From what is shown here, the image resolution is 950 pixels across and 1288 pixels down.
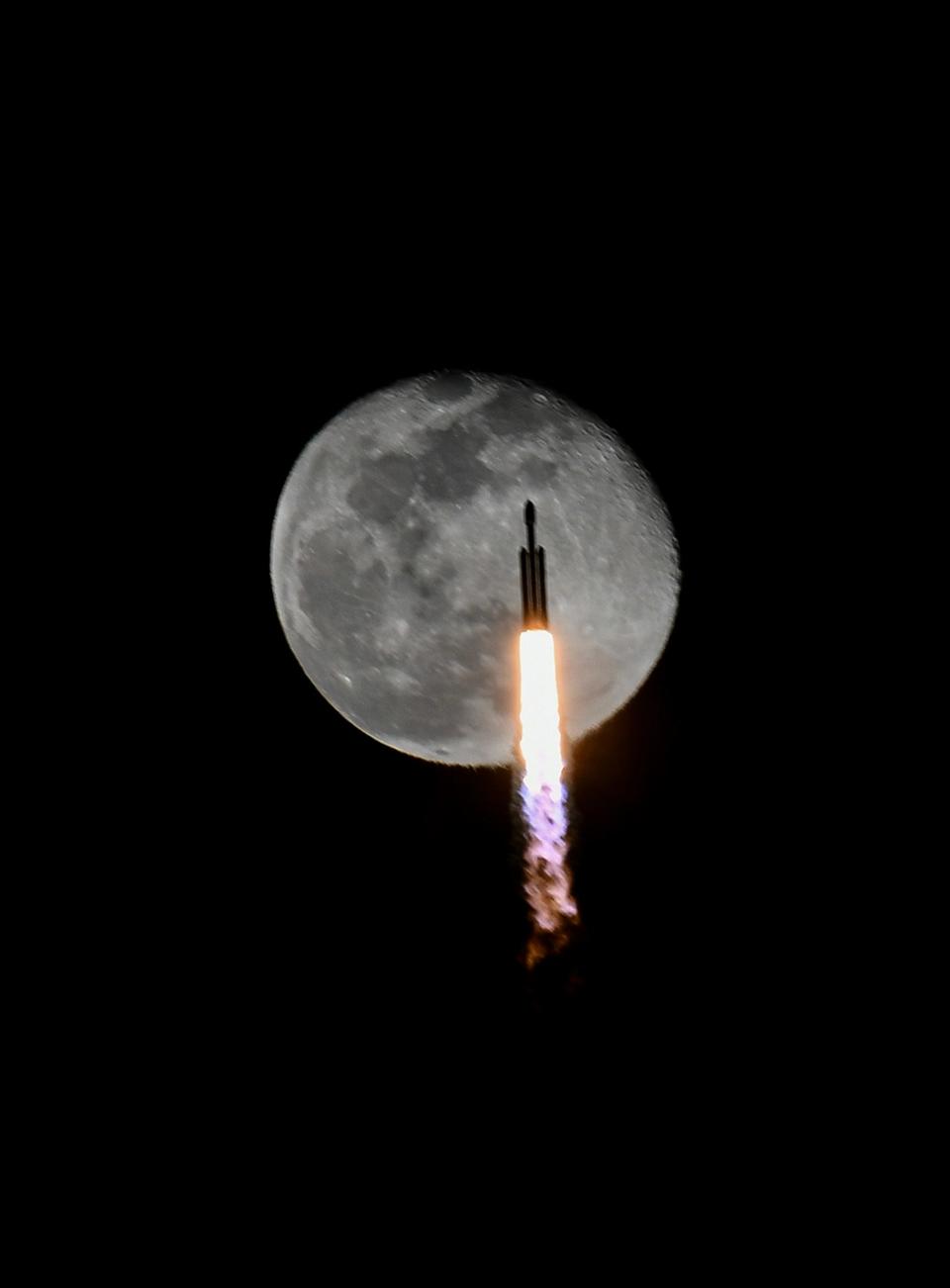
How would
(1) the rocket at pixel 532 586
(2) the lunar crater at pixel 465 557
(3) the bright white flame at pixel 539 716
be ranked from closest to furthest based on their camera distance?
(1) the rocket at pixel 532 586 < (3) the bright white flame at pixel 539 716 < (2) the lunar crater at pixel 465 557

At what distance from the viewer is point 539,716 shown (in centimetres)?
1677

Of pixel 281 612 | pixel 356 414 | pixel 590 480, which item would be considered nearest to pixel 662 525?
pixel 590 480

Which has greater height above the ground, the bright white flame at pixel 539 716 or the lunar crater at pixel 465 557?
the lunar crater at pixel 465 557

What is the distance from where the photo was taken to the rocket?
A: 14945mm

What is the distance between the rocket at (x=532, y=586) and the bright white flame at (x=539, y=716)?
24 centimetres

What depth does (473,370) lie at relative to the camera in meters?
18.0

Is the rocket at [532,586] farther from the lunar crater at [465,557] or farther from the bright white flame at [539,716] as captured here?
the lunar crater at [465,557]

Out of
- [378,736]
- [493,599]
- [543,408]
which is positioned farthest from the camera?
[378,736]

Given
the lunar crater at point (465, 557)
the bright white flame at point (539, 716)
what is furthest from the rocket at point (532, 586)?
the lunar crater at point (465, 557)

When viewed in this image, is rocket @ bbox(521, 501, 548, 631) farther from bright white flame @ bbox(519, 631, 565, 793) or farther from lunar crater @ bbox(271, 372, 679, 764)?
lunar crater @ bbox(271, 372, 679, 764)

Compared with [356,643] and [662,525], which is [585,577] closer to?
[662,525]

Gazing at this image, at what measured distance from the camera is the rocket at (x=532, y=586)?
49.0 ft

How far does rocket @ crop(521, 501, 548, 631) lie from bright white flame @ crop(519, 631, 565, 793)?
0.24 m

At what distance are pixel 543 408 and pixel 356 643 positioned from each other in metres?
4.55
